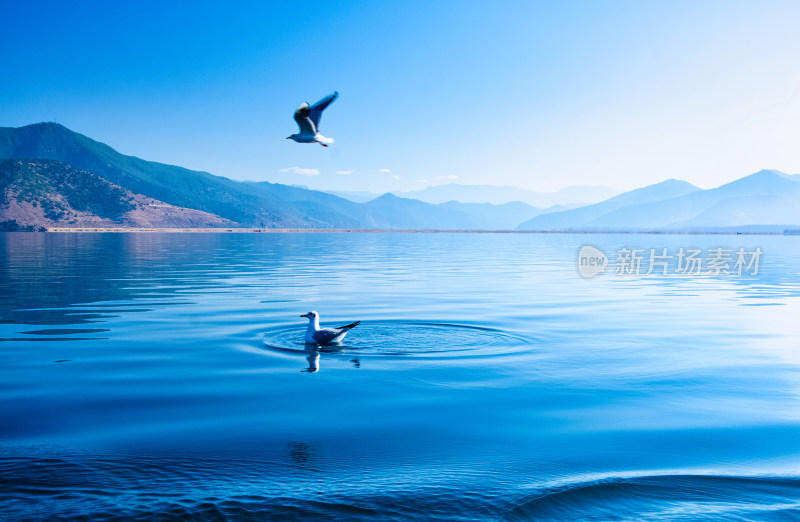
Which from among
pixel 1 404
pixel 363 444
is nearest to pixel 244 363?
pixel 1 404

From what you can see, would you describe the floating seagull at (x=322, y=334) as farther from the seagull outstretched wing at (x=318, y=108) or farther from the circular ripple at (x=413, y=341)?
the seagull outstretched wing at (x=318, y=108)

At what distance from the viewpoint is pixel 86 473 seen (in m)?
8.52

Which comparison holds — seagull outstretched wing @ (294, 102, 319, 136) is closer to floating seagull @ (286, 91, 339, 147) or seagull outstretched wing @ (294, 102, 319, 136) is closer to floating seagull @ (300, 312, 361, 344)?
floating seagull @ (286, 91, 339, 147)

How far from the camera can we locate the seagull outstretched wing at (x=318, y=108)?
1673cm

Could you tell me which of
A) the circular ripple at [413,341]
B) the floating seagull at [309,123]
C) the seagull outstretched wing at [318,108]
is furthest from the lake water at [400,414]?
the seagull outstretched wing at [318,108]

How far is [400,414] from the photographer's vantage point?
11602 millimetres

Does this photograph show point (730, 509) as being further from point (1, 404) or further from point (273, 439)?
point (1, 404)

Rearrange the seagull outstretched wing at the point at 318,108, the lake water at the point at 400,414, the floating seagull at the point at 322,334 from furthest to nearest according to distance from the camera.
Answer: the floating seagull at the point at 322,334, the seagull outstretched wing at the point at 318,108, the lake water at the point at 400,414

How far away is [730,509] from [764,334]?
16.2m

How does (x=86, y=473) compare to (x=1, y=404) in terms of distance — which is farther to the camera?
(x=1, y=404)

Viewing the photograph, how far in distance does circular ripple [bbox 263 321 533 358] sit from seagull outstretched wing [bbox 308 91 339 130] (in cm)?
656

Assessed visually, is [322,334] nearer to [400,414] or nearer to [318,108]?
[318,108]

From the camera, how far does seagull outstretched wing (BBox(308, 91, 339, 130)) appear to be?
1673cm

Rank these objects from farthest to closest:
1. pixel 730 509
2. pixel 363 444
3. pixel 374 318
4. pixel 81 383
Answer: pixel 374 318
pixel 81 383
pixel 363 444
pixel 730 509
